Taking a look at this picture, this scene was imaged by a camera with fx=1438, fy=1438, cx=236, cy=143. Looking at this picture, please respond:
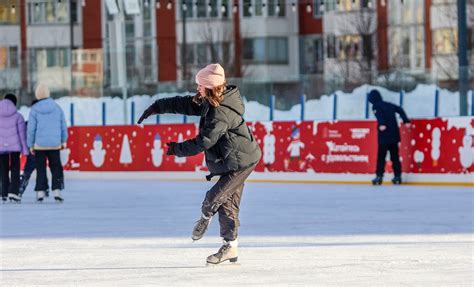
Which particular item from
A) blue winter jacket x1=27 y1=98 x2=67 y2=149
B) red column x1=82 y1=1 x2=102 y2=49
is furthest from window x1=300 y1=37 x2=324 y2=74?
A: blue winter jacket x1=27 y1=98 x2=67 y2=149

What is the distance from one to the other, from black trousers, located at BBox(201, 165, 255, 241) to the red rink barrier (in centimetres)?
1292

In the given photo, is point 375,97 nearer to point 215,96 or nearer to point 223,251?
point 223,251

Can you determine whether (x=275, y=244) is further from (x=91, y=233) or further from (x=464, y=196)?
(x=464, y=196)

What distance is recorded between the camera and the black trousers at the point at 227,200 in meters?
10.5

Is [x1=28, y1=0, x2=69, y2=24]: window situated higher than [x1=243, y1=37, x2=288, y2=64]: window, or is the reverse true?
[x1=28, y1=0, x2=69, y2=24]: window

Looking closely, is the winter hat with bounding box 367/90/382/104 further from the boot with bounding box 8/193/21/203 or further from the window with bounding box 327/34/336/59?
the window with bounding box 327/34/336/59

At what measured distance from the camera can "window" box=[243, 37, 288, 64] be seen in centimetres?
6975

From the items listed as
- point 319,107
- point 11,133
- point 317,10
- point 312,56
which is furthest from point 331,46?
point 11,133

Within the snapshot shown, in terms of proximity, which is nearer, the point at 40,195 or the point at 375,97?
the point at 40,195

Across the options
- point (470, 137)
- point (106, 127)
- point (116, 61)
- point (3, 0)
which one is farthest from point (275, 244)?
point (3, 0)

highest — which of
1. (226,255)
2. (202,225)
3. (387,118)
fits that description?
(387,118)

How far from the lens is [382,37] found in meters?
59.4

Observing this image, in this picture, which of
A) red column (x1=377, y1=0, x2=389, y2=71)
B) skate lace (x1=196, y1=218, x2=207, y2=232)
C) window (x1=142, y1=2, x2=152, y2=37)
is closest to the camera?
skate lace (x1=196, y1=218, x2=207, y2=232)

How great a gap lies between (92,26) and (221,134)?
5986 cm
